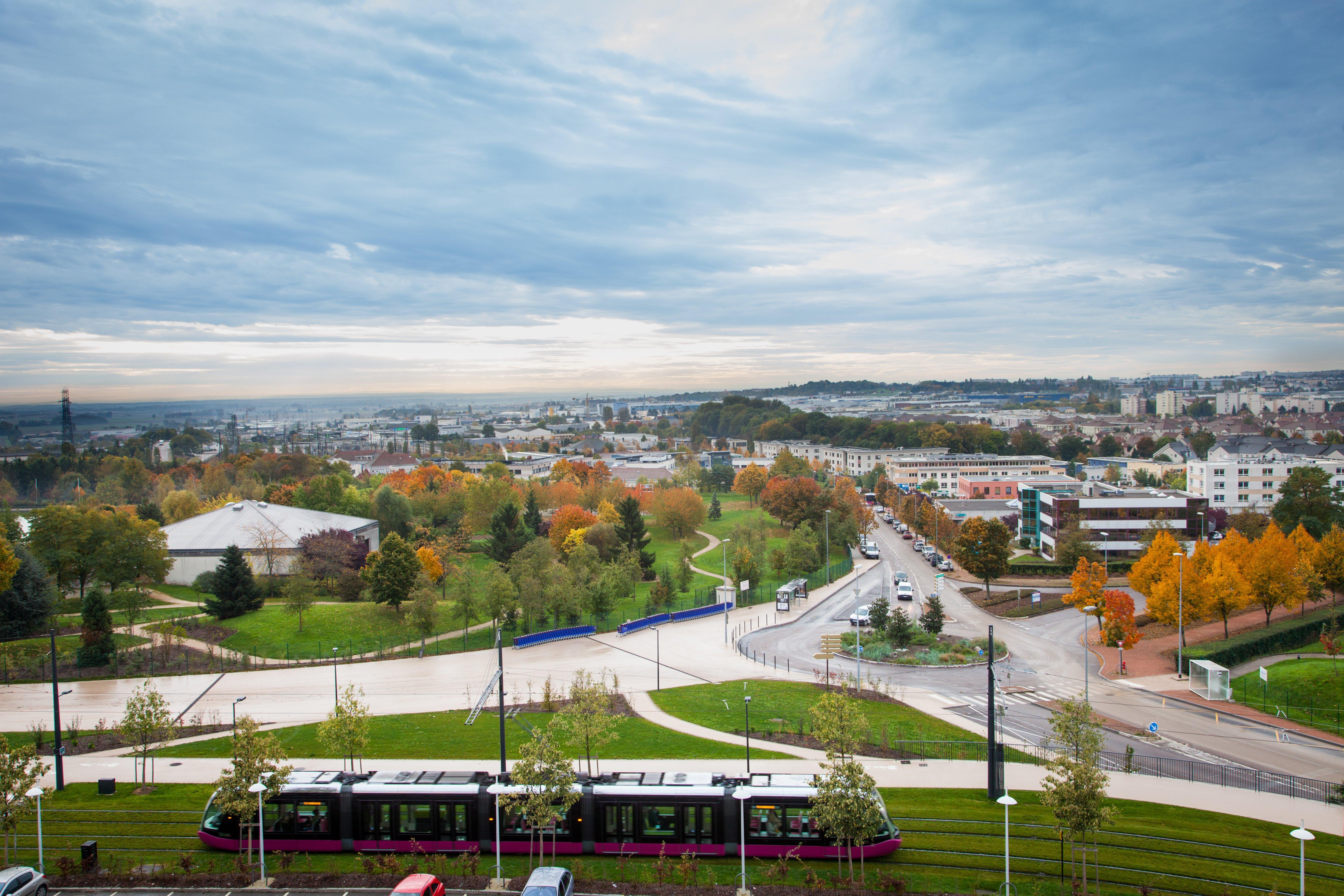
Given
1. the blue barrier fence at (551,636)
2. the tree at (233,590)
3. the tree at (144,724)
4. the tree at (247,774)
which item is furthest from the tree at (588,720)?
the tree at (233,590)

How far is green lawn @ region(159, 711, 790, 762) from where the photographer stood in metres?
25.1

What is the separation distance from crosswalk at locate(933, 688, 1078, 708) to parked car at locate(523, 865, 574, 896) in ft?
65.2

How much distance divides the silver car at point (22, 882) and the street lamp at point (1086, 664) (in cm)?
2596

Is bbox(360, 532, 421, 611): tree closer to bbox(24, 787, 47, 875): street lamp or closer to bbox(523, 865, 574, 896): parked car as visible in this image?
bbox(24, 787, 47, 875): street lamp

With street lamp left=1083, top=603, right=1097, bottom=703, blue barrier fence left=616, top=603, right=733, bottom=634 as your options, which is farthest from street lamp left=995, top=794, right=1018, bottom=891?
blue barrier fence left=616, top=603, right=733, bottom=634

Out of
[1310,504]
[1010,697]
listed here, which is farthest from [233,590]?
[1310,504]

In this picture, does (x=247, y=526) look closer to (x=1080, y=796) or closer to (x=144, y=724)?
(x=144, y=724)

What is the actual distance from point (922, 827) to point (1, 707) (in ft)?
115

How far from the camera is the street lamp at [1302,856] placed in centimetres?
1377

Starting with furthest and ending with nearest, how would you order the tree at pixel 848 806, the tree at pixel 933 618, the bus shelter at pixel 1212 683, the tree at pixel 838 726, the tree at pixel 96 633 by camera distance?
the tree at pixel 933 618
the tree at pixel 96 633
the bus shelter at pixel 1212 683
the tree at pixel 838 726
the tree at pixel 848 806

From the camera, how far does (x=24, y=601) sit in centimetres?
4166

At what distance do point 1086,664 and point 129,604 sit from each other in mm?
47065

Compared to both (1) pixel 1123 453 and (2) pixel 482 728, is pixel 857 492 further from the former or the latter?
(1) pixel 1123 453

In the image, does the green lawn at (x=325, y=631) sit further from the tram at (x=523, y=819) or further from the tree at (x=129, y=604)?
the tram at (x=523, y=819)
